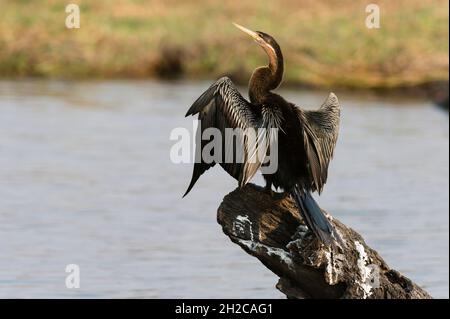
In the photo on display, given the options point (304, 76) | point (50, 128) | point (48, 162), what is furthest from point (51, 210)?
point (304, 76)

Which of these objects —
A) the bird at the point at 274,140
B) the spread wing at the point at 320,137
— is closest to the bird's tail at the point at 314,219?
the bird at the point at 274,140

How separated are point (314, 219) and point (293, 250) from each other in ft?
0.80

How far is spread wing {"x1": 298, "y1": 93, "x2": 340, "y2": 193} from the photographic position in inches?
279

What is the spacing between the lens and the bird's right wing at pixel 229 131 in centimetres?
687

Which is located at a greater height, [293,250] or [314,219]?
[314,219]

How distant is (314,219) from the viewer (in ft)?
22.5

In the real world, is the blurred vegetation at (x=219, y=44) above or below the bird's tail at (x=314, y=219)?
below

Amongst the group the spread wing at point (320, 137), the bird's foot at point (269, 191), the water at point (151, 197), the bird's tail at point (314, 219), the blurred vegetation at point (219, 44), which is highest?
the spread wing at point (320, 137)

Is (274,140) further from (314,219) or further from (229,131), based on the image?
(314,219)

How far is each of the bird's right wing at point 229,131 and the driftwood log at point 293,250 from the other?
262 mm

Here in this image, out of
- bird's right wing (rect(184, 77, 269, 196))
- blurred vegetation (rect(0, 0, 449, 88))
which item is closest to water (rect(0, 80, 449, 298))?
blurred vegetation (rect(0, 0, 449, 88))

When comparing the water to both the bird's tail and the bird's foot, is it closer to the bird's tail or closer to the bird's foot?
the bird's foot

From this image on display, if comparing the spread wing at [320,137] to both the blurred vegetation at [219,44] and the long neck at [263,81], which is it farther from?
the blurred vegetation at [219,44]

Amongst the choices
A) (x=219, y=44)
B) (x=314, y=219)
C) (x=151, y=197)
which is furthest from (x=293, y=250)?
(x=219, y=44)
